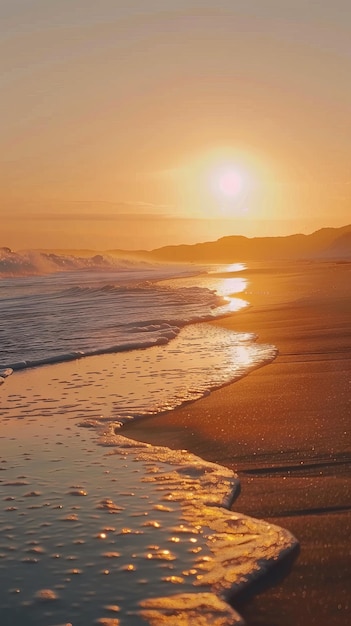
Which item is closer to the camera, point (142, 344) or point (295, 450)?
point (295, 450)

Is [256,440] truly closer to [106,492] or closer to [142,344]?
[106,492]

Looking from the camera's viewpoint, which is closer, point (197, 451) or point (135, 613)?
point (135, 613)

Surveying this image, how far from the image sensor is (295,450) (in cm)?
588

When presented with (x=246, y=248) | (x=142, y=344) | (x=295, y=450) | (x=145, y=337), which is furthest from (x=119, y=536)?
(x=246, y=248)

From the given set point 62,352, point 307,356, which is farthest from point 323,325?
point 62,352

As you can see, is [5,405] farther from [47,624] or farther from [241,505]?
[47,624]

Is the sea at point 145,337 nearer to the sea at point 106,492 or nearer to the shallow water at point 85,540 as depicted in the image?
the sea at point 106,492

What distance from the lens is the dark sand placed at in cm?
354

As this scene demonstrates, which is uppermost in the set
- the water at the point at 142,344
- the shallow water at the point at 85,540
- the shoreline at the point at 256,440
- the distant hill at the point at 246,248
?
the distant hill at the point at 246,248

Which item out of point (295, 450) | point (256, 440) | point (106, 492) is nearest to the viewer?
point (106, 492)

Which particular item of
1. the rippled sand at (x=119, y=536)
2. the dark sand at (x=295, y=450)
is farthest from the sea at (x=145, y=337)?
the rippled sand at (x=119, y=536)

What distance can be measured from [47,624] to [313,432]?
3474 millimetres

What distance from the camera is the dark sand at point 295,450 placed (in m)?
3.54

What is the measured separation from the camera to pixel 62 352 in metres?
12.3
